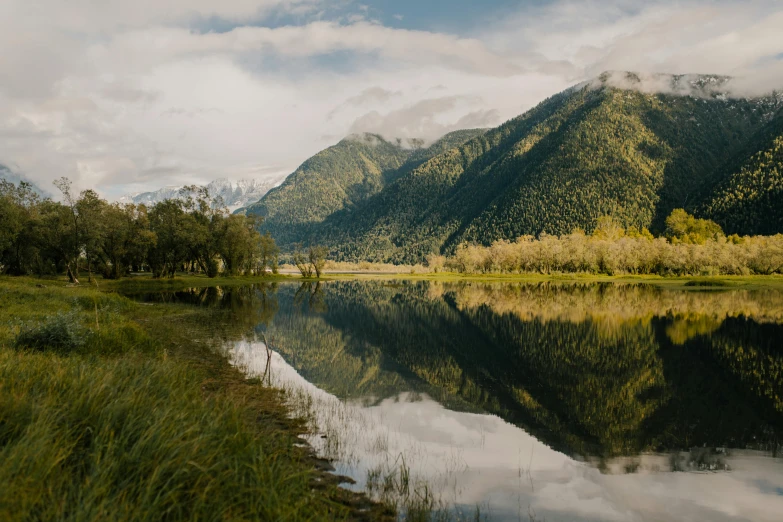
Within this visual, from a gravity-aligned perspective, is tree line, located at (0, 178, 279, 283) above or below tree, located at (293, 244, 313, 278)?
above

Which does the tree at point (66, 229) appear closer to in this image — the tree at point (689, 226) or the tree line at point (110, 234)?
the tree line at point (110, 234)

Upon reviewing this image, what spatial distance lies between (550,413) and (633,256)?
130m

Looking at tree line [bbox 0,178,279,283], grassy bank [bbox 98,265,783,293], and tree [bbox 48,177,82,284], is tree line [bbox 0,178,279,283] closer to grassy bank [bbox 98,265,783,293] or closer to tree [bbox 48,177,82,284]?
tree [bbox 48,177,82,284]

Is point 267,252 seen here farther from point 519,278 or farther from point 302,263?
point 519,278

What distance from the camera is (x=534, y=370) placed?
77.6 ft

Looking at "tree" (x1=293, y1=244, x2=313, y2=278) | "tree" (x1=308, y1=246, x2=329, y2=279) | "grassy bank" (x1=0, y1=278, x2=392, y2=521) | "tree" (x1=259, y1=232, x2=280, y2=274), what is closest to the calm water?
"grassy bank" (x1=0, y1=278, x2=392, y2=521)

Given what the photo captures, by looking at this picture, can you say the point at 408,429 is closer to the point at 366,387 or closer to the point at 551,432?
the point at 551,432

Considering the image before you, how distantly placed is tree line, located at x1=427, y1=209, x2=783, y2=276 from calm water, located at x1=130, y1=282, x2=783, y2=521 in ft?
318

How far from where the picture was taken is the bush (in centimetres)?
1512

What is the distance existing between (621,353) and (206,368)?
2189 centimetres

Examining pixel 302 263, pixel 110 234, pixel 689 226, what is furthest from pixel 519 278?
pixel 110 234

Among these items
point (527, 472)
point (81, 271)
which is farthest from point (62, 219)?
point (527, 472)

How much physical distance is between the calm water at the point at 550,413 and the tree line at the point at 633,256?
96984 mm

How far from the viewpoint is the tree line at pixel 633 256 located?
11725 cm
